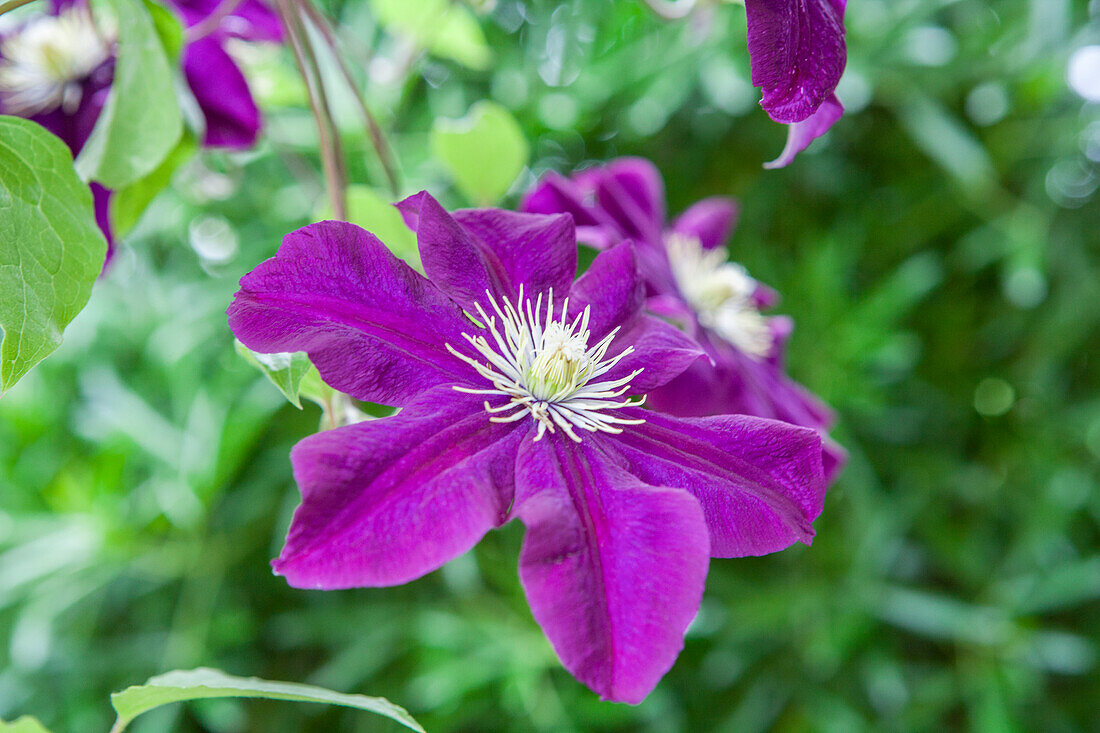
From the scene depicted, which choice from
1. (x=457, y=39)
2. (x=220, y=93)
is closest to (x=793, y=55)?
(x=220, y=93)

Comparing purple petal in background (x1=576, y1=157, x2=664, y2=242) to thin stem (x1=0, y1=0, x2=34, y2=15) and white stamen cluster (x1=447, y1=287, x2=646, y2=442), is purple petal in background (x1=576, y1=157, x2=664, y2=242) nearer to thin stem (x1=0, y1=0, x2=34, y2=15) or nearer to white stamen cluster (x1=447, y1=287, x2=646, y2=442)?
white stamen cluster (x1=447, y1=287, x2=646, y2=442)

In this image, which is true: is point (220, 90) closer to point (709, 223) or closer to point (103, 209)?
point (103, 209)

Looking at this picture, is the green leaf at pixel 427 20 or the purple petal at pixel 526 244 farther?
the green leaf at pixel 427 20

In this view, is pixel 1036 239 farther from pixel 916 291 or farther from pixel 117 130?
pixel 117 130

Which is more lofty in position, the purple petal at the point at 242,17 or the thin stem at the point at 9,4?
the thin stem at the point at 9,4

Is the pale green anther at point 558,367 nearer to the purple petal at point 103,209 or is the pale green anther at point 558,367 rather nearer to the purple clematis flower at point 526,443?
the purple clematis flower at point 526,443

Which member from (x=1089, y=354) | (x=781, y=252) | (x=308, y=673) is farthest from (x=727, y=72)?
(x=308, y=673)

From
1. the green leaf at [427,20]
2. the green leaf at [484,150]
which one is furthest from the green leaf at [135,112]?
the green leaf at [427,20]
